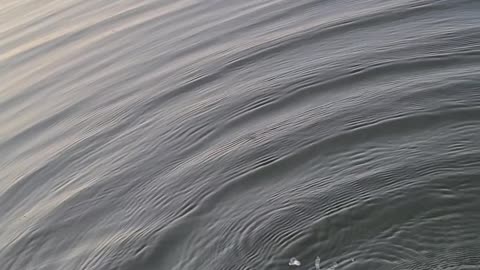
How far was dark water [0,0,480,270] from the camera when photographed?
20.0ft

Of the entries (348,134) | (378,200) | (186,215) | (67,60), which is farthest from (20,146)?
(378,200)

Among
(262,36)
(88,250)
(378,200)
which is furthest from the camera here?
(262,36)

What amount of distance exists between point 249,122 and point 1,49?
26.6ft

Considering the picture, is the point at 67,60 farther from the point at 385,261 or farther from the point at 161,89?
the point at 385,261

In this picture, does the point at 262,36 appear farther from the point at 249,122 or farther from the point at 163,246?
the point at 163,246

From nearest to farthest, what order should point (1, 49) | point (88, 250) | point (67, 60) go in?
point (88, 250) < point (67, 60) < point (1, 49)

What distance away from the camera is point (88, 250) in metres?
6.74

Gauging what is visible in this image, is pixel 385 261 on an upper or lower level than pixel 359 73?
lower

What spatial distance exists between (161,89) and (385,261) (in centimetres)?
552

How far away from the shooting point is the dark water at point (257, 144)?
6.10m

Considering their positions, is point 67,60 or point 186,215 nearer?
point 186,215

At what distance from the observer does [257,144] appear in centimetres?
785

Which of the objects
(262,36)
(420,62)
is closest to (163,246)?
(420,62)

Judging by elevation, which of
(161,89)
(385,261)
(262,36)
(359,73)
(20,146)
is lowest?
(385,261)
